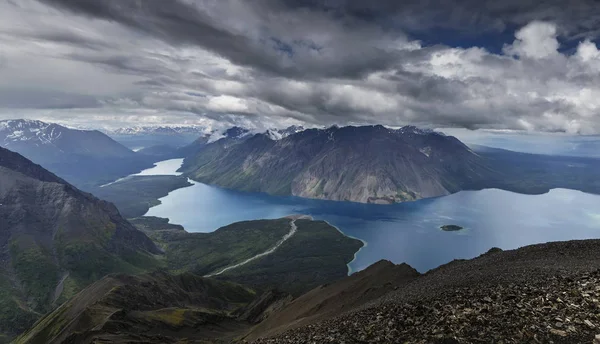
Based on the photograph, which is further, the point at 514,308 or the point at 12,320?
the point at 12,320

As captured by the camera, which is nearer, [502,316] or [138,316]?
[502,316]

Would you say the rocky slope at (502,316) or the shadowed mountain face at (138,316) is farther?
the shadowed mountain face at (138,316)

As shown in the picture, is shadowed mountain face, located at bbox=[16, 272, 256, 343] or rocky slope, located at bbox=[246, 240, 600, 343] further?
shadowed mountain face, located at bbox=[16, 272, 256, 343]

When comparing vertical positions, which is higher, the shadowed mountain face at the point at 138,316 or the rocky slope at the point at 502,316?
the rocky slope at the point at 502,316

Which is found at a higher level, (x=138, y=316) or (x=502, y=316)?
(x=502, y=316)

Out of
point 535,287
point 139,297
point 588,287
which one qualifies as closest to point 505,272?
point 535,287

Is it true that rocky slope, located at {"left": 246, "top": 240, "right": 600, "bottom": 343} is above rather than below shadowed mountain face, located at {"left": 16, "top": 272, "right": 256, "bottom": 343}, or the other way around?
above

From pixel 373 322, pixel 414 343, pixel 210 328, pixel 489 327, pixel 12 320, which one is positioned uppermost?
pixel 489 327

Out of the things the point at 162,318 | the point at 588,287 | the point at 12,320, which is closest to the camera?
the point at 588,287

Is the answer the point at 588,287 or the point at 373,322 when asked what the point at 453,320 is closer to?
the point at 373,322

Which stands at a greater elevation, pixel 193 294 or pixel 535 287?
pixel 535 287

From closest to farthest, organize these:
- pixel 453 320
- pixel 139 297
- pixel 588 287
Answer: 1. pixel 453 320
2. pixel 588 287
3. pixel 139 297
